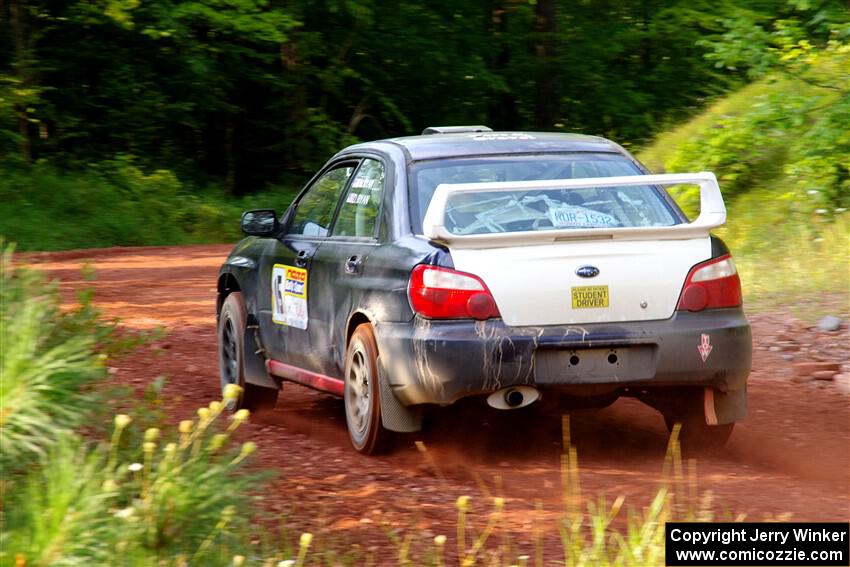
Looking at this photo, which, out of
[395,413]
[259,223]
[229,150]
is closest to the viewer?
[395,413]

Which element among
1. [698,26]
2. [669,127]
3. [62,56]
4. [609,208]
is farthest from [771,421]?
[698,26]

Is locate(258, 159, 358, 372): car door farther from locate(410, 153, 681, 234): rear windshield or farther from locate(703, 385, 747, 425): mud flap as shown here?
locate(703, 385, 747, 425): mud flap

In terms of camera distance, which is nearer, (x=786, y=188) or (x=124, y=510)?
(x=124, y=510)

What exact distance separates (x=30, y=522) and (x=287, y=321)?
418 centimetres

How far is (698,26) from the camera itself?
36.2 m

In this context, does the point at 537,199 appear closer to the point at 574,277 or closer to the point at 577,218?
the point at 577,218

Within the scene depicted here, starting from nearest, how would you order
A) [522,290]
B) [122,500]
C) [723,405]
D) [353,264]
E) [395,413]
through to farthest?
[122,500] < [522,290] < [395,413] < [723,405] < [353,264]

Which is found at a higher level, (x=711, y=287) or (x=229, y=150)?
(x=711, y=287)

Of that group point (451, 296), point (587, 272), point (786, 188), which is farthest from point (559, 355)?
point (786, 188)

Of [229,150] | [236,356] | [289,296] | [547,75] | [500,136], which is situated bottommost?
[229,150]

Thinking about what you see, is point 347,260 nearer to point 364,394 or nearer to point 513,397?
point 364,394

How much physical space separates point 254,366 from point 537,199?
98.4 inches

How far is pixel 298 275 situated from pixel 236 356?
1129 millimetres

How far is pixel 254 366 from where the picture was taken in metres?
9.02
